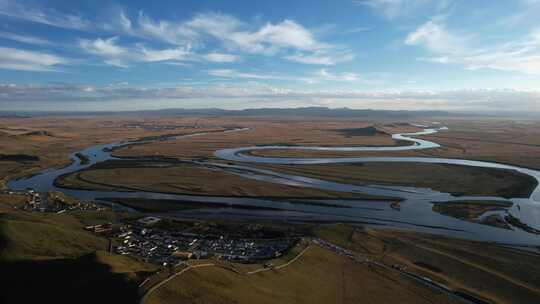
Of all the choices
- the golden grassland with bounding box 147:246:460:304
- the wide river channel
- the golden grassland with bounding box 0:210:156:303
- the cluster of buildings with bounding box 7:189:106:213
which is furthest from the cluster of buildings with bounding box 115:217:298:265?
the cluster of buildings with bounding box 7:189:106:213

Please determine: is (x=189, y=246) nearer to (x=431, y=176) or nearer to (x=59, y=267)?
(x=59, y=267)

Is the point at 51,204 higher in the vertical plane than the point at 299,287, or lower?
higher

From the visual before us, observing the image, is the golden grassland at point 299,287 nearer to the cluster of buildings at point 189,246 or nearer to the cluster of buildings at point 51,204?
the cluster of buildings at point 189,246

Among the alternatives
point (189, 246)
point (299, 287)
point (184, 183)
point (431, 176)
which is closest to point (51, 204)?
point (184, 183)

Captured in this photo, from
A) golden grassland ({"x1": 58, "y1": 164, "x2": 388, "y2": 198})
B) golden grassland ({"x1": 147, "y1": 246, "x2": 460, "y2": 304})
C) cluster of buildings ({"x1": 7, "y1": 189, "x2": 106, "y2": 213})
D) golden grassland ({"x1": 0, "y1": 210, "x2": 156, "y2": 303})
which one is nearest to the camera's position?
golden grassland ({"x1": 0, "y1": 210, "x2": 156, "y2": 303})

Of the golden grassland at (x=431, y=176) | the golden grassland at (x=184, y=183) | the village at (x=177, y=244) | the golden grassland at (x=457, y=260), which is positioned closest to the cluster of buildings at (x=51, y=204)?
the golden grassland at (x=184, y=183)

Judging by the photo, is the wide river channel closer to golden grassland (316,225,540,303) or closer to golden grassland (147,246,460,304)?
golden grassland (316,225,540,303)

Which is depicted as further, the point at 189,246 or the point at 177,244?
the point at 177,244

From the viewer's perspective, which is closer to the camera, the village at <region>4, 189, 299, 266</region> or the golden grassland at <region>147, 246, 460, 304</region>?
the golden grassland at <region>147, 246, 460, 304</region>
